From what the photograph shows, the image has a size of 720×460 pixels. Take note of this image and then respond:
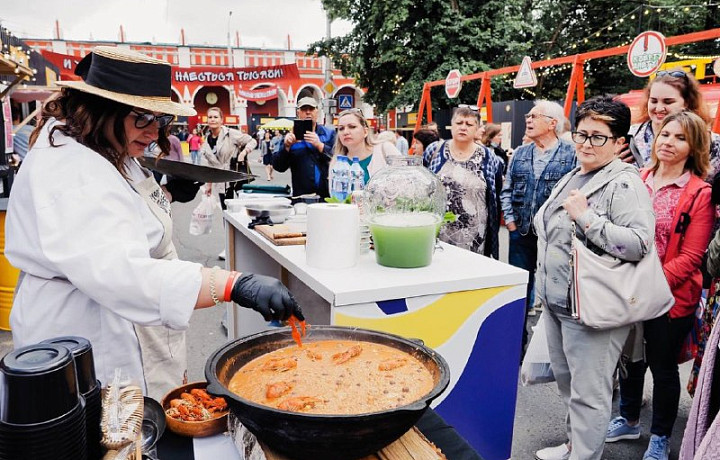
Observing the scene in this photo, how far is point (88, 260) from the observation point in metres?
1.34

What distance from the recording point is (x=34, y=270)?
1603 millimetres

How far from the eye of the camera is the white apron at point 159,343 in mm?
1881

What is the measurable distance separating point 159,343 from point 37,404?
3.74ft

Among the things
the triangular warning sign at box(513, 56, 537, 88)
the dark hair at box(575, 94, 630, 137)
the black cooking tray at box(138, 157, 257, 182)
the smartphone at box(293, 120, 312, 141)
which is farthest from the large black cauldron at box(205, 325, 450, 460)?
the triangular warning sign at box(513, 56, 537, 88)

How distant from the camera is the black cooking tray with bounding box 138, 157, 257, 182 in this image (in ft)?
8.77

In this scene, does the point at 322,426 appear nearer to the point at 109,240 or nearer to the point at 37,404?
the point at 37,404

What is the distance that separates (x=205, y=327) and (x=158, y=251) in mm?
3254

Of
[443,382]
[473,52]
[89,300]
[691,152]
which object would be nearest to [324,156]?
[691,152]

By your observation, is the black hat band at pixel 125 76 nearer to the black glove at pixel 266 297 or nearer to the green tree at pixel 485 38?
the black glove at pixel 266 297

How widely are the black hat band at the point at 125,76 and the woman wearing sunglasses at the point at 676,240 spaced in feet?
8.53

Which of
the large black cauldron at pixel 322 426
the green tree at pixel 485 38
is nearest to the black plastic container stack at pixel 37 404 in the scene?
the large black cauldron at pixel 322 426

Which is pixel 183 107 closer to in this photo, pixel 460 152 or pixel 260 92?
pixel 460 152

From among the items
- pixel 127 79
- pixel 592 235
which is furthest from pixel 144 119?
pixel 592 235

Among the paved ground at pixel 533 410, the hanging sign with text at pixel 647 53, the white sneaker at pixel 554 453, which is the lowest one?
the paved ground at pixel 533 410
